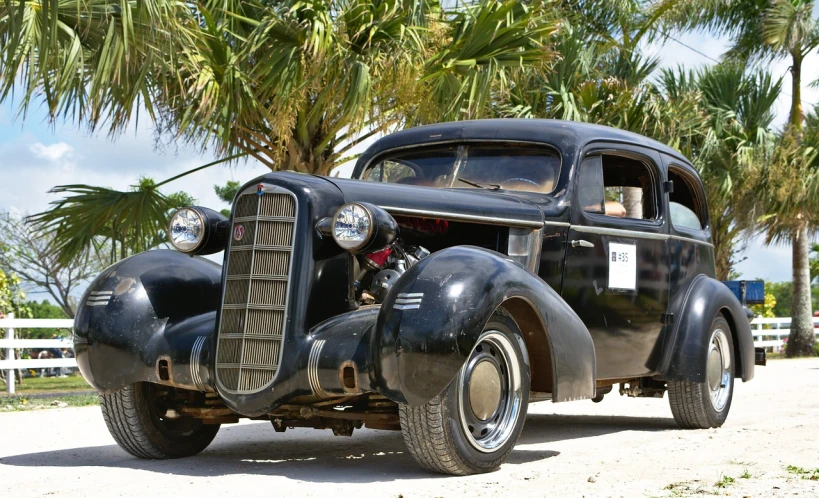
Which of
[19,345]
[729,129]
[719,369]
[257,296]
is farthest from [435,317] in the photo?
[729,129]

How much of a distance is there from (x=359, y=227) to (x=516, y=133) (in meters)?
2.04

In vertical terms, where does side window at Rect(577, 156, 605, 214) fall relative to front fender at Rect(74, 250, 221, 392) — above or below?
above

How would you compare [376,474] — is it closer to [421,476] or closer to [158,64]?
[421,476]

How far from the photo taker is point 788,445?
20.7 feet

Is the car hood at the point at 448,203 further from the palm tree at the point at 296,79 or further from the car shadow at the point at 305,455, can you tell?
the palm tree at the point at 296,79

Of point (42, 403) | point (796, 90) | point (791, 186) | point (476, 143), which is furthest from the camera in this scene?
→ point (796, 90)

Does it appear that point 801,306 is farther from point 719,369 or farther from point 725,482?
point 725,482

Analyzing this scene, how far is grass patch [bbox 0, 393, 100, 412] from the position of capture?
33.8 ft

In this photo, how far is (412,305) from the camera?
4734mm

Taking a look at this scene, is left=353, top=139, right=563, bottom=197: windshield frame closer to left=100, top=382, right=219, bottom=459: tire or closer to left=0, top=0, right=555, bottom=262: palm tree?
left=100, top=382, right=219, bottom=459: tire

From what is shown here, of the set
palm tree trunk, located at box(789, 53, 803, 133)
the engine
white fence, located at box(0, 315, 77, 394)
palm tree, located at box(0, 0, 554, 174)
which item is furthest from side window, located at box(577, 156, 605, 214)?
palm tree trunk, located at box(789, 53, 803, 133)

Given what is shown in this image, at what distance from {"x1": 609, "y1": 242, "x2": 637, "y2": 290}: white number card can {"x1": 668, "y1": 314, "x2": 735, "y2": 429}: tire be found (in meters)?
0.96

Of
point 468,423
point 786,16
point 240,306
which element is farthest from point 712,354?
point 786,16

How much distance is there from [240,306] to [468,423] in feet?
4.26
